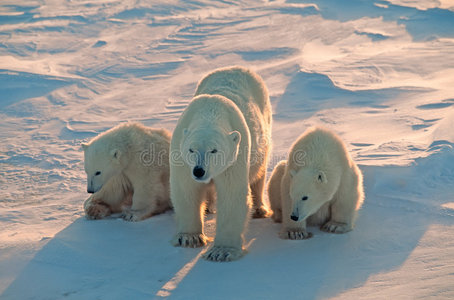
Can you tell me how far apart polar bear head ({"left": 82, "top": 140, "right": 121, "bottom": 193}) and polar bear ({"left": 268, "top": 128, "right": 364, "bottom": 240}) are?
1.64m

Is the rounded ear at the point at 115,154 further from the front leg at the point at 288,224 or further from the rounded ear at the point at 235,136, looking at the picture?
the front leg at the point at 288,224

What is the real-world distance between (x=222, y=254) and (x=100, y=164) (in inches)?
63.4

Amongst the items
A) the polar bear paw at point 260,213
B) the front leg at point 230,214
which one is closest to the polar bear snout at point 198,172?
the front leg at point 230,214

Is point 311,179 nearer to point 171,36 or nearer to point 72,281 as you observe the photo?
point 72,281

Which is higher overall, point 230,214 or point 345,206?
point 230,214

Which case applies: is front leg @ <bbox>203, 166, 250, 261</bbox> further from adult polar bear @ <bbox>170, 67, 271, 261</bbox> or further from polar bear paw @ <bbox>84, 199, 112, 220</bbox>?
polar bear paw @ <bbox>84, 199, 112, 220</bbox>

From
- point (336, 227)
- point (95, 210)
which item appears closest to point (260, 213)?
point (336, 227)

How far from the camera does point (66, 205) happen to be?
5758 mm

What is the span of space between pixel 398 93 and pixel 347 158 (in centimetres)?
433

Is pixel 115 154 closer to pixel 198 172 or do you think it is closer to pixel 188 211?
pixel 188 211

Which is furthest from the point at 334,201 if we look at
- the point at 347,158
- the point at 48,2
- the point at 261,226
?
the point at 48,2

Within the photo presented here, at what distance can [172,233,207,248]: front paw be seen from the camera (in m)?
4.62

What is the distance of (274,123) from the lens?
8219 mm

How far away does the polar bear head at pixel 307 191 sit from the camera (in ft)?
14.9
